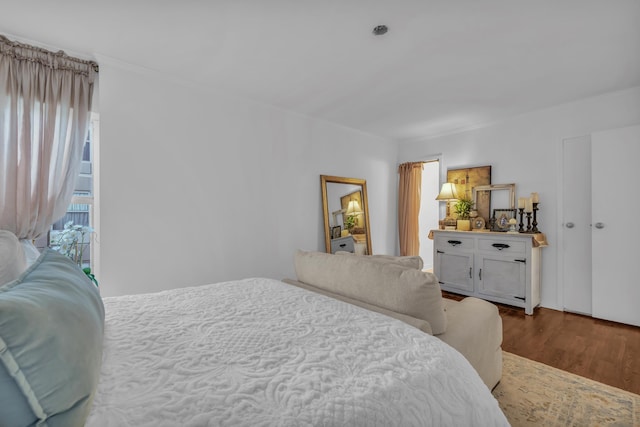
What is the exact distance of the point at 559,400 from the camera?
1.80 meters

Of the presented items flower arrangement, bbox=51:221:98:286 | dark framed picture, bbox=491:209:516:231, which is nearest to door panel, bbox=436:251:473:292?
dark framed picture, bbox=491:209:516:231

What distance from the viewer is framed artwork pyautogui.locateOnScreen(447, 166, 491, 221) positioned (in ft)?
13.7

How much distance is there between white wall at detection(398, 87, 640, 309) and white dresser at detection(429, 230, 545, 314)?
22cm

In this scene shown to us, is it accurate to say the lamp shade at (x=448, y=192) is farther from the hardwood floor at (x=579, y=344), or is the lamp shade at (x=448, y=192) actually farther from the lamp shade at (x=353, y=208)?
the hardwood floor at (x=579, y=344)

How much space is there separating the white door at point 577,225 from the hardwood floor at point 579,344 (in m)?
0.26

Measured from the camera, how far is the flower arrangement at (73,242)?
2.54m

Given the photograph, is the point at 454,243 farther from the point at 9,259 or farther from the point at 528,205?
the point at 9,259

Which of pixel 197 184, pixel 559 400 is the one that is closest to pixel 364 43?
pixel 197 184

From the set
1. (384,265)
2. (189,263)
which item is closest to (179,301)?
(384,265)

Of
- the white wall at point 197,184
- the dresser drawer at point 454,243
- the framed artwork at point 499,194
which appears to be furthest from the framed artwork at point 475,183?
the white wall at point 197,184

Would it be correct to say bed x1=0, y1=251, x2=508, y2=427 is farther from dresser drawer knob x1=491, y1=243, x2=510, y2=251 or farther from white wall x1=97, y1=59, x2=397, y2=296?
dresser drawer knob x1=491, y1=243, x2=510, y2=251

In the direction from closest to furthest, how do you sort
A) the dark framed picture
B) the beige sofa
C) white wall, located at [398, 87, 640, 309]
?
the beige sofa → white wall, located at [398, 87, 640, 309] → the dark framed picture

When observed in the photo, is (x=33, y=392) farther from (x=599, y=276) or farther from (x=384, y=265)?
(x=599, y=276)

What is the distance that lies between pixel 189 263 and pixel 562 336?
367 centimetres
